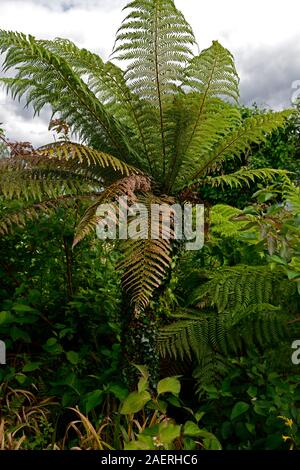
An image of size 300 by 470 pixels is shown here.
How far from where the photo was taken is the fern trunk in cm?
282

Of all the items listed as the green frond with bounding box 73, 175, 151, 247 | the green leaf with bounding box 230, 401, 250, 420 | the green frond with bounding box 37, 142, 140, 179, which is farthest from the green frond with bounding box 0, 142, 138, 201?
the green leaf with bounding box 230, 401, 250, 420

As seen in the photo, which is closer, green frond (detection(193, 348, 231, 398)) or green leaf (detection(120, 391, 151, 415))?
green leaf (detection(120, 391, 151, 415))

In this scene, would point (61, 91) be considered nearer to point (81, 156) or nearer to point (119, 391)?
point (81, 156)

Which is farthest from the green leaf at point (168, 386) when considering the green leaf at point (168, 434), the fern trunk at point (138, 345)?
the fern trunk at point (138, 345)

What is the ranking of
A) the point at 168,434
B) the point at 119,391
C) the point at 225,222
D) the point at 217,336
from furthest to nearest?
1. the point at 225,222
2. the point at 217,336
3. the point at 119,391
4. the point at 168,434

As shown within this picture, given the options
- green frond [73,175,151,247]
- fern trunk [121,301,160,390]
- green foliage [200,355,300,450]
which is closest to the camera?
green frond [73,175,151,247]

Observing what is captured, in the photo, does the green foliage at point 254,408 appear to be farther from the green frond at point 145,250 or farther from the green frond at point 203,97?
the green frond at point 203,97

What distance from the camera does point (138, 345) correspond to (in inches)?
111

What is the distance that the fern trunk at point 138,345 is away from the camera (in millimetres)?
2818

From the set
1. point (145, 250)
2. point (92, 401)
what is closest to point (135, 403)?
point (92, 401)

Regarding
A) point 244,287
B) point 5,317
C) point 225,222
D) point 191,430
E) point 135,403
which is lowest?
point 191,430

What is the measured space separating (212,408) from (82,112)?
5.36 ft

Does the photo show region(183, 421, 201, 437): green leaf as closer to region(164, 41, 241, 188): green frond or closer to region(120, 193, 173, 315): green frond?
region(120, 193, 173, 315): green frond
